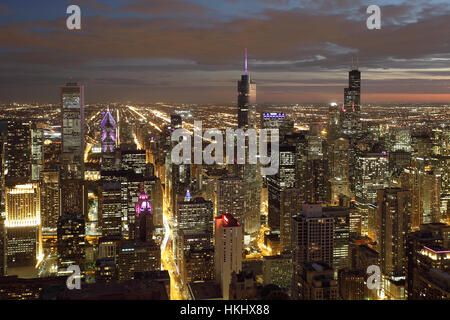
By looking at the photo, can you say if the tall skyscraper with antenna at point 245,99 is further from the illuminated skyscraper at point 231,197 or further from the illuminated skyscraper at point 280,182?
the illuminated skyscraper at point 231,197

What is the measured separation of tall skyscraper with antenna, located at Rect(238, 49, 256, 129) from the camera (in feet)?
65.6

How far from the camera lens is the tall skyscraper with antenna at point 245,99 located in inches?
787

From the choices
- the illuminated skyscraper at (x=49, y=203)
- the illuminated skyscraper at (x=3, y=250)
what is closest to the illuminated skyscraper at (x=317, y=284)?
the illuminated skyscraper at (x=3, y=250)

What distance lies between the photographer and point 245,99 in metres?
20.5

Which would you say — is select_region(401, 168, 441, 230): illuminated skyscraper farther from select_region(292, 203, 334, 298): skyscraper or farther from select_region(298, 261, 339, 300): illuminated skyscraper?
select_region(298, 261, 339, 300): illuminated skyscraper

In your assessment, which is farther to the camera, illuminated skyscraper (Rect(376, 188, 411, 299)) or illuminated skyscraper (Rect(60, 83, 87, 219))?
illuminated skyscraper (Rect(60, 83, 87, 219))

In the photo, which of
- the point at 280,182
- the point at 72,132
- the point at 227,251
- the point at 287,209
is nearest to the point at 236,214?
the point at 287,209

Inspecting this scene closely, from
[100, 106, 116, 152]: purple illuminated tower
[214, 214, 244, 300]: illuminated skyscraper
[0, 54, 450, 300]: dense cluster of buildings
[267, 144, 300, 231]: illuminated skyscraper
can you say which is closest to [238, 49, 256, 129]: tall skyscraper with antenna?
[0, 54, 450, 300]: dense cluster of buildings

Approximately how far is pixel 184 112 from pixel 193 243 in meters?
11.4

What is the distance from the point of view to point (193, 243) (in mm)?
12984

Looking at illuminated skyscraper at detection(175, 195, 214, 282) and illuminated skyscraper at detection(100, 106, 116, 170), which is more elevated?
illuminated skyscraper at detection(100, 106, 116, 170)

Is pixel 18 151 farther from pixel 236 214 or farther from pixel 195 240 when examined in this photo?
pixel 195 240
